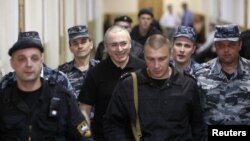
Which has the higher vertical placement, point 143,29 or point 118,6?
point 118,6

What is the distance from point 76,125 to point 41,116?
24 cm

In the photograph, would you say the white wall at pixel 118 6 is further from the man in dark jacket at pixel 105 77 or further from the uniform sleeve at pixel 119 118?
the uniform sleeve at pixel 119 118

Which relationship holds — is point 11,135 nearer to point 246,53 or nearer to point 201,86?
point 201,86

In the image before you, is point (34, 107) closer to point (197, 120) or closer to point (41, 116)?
point (41, 116)

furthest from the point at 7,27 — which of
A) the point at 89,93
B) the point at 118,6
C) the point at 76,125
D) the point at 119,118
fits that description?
the point at 118,6

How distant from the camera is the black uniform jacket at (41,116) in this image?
3629mm

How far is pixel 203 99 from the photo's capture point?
469 centimetres

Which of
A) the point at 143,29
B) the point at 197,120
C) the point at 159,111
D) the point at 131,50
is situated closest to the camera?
the point at 159,111

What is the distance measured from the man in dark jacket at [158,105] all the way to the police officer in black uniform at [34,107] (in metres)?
0.36

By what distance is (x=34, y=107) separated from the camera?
12.0ft

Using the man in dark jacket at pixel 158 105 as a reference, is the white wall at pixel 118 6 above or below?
above

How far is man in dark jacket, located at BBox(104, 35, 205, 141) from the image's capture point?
3.93 m

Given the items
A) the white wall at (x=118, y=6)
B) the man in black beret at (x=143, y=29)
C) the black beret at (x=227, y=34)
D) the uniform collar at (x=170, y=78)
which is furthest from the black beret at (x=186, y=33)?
the white wall at (x=118, y=6)

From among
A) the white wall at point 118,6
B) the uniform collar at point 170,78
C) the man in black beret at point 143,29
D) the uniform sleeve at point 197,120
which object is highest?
the white wall at point 118,6
